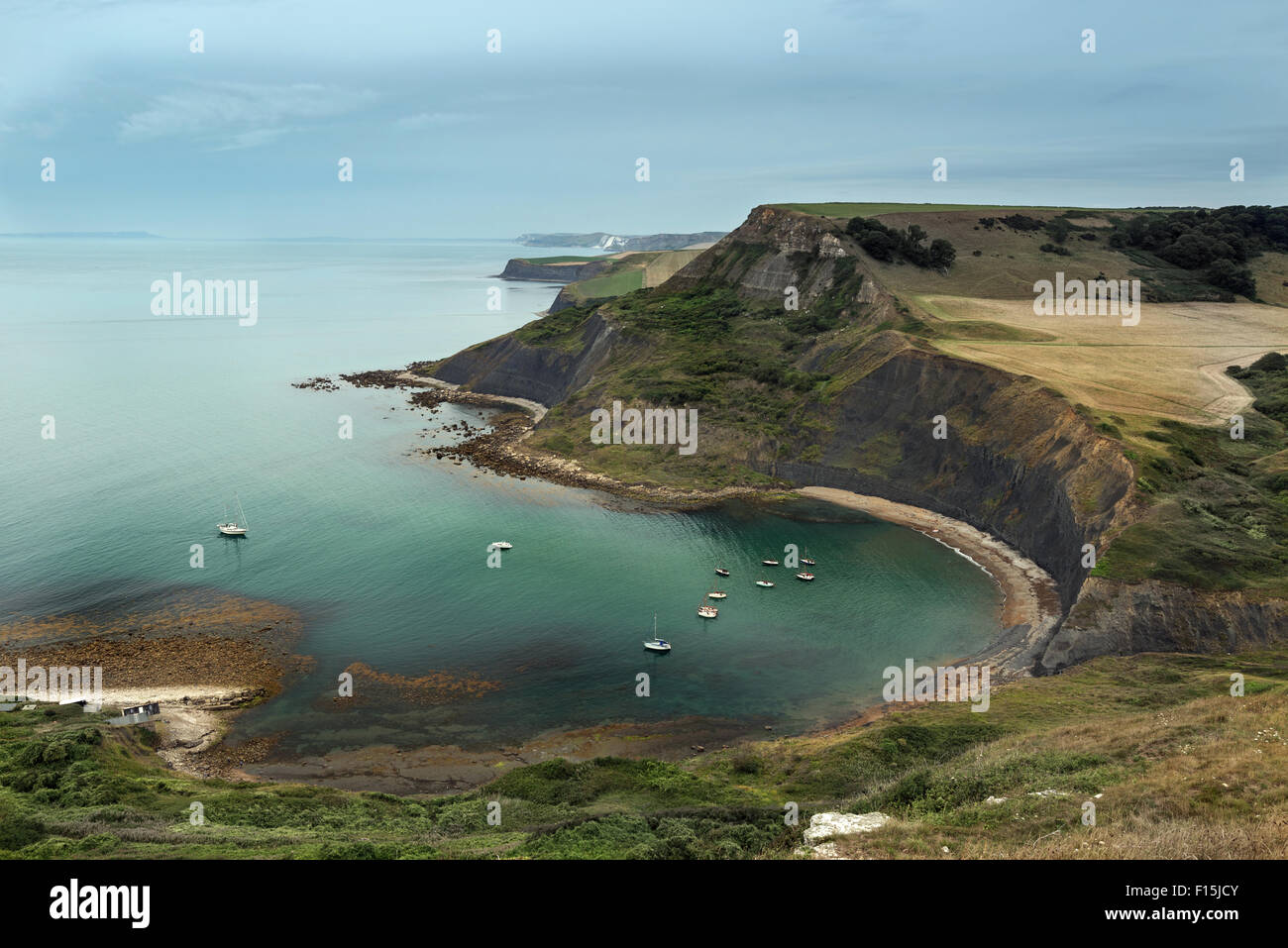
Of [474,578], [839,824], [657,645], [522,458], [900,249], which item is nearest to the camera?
[839,824]

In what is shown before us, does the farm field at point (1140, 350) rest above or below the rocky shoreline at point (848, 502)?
above

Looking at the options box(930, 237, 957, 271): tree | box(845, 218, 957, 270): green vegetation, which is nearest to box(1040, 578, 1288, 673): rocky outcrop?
box(845, 218, 957, 270): green vegetation

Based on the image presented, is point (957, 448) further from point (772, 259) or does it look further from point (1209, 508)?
point (772, 259)

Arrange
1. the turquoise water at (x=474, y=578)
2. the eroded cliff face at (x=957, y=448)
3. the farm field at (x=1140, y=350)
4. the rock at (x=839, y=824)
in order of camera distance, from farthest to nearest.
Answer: the farm field at (x=1140, y=350), the turquoise water at (x=474, y=578), the eroded cliff face at (x=957, y=448), the rock at (x=839, y=824)

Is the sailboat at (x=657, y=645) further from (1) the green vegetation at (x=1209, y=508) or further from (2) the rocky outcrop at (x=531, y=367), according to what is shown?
(2) the rocky outcrop at (x=531, y=367)

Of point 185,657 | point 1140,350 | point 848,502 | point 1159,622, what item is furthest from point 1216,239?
point 185,657

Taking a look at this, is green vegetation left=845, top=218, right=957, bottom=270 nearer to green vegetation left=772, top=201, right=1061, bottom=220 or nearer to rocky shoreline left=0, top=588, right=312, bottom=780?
green vegetation left=772, top=201, right=1061, bottom=220

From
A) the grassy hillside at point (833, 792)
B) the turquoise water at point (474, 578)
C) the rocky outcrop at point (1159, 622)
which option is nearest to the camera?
the grassy hillside at point (833, 792)

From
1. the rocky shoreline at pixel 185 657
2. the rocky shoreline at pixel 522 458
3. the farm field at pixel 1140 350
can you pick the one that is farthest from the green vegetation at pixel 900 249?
the rocky shoreline at pixel 185 657
